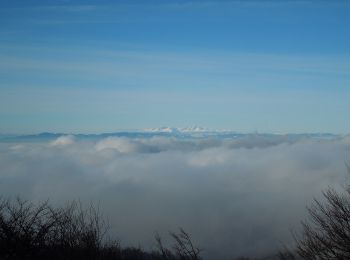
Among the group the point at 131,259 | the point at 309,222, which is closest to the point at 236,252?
the point at 131,259

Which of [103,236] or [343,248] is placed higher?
[103,236]

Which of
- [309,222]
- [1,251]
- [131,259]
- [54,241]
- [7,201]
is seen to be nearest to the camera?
[1,251]

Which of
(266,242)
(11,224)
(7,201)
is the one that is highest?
(266,242)

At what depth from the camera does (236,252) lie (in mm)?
192750

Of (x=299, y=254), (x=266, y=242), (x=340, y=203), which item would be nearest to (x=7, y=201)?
(x=299, y=254)

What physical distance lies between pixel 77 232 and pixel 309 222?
12.5 meters

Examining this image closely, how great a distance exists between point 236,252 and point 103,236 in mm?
174296

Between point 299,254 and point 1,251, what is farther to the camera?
point 299,254

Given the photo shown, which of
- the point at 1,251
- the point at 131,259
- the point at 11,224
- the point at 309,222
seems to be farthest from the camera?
the point at 131,259

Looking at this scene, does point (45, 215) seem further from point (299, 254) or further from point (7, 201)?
point (299, 254)

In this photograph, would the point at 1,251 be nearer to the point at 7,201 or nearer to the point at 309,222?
the point at 7,201

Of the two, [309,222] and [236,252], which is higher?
[236,252]

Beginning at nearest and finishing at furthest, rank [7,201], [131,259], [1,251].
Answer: [1,251] → [7,201] → [131,259]

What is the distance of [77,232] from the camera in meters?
25.0
